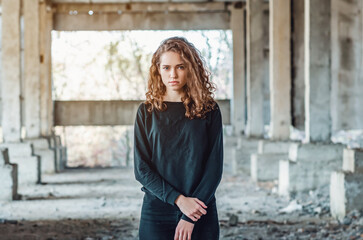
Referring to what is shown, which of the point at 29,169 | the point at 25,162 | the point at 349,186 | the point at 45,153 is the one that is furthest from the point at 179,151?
the point at 45,153

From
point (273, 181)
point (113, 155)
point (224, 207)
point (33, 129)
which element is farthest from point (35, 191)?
point (113, 155)

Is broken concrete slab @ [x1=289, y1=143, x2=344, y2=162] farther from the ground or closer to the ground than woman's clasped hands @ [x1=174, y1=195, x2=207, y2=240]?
closer to the ground

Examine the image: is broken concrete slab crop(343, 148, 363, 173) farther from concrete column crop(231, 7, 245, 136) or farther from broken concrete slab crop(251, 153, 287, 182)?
concrete column crop(231, 7, 245, 136)

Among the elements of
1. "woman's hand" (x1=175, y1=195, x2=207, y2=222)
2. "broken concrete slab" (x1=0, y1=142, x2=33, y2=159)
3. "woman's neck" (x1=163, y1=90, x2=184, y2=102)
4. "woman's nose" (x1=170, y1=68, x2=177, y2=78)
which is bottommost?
"broken concrete slab" (x1=0, y1=142, x2=33, y2=159)

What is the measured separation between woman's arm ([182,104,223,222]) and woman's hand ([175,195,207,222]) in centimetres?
3

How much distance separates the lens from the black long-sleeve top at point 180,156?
285 centimetres

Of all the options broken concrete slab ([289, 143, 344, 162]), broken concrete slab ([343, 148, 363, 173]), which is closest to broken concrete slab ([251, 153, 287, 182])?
broken concrete slab ([289, 143, 344, 162])

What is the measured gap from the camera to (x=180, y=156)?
9.51 ft

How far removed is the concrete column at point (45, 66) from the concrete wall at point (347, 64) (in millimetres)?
9376

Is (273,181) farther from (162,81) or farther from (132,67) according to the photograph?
(132,67)

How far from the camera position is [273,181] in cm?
1292

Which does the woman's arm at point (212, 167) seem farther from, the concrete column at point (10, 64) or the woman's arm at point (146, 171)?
the concrete column at point (10, 64)

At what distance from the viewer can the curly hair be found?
294 centimetres

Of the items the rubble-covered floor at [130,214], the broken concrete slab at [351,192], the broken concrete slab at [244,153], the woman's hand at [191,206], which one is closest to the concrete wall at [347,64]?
the broken concrete slab at [244,153]
